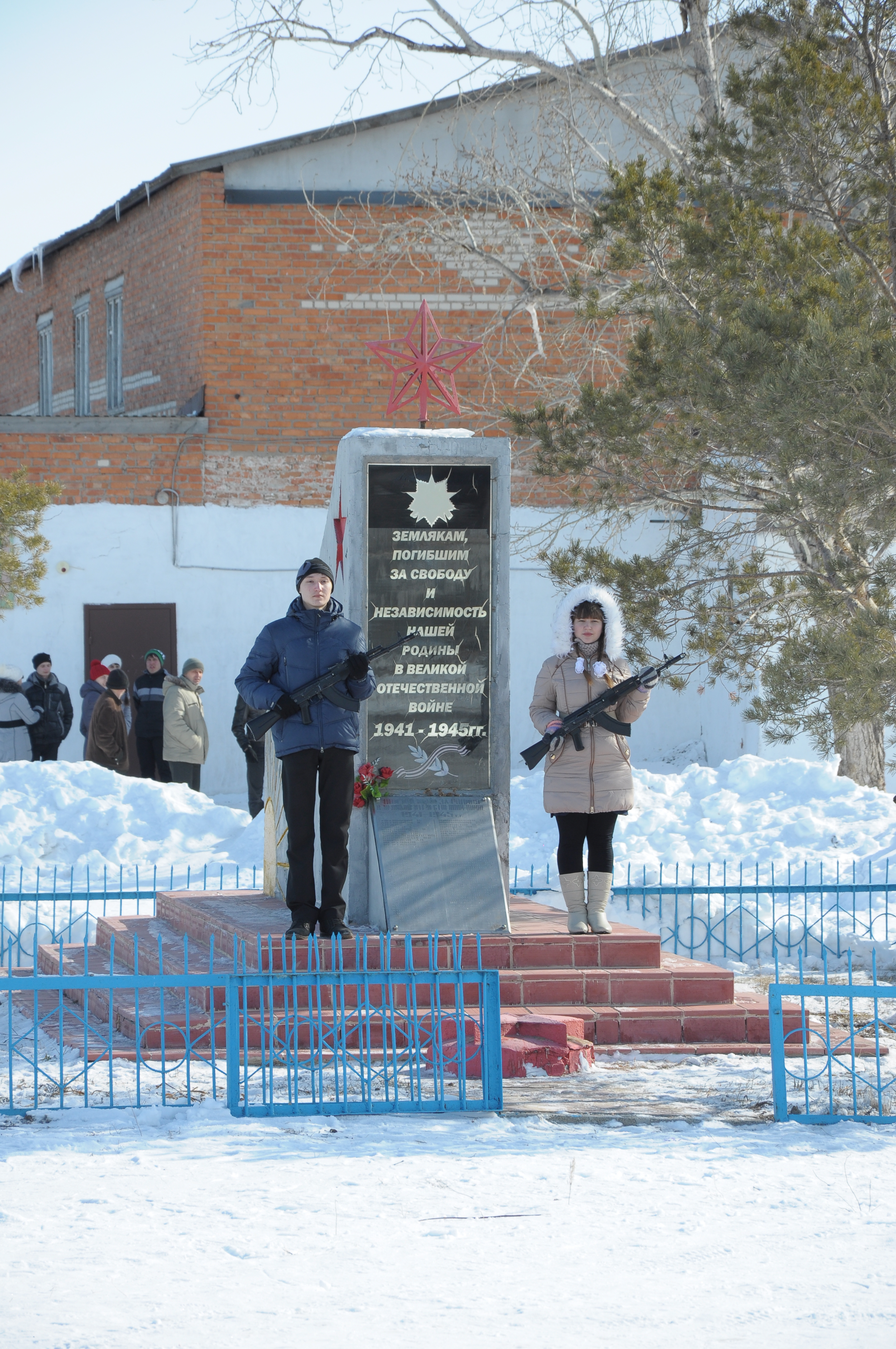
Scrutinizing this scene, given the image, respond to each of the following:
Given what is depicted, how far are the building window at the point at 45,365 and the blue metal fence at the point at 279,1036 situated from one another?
55.3 feet

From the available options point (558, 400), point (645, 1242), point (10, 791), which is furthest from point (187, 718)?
point (645, 1242)

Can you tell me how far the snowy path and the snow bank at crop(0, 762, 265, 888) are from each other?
20.4 ft

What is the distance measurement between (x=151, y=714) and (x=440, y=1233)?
1093 cm

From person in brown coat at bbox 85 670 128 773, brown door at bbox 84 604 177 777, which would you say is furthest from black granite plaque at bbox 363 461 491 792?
brown door at bbox 84 604 177 777

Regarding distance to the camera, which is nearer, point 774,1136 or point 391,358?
point 774,1136

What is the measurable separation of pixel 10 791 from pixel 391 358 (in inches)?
222

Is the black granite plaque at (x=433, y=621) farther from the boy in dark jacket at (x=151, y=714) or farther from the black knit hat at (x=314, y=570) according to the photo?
the boy in dark jacket at (x=151, y=714)

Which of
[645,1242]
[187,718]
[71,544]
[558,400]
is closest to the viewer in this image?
[645,1242]

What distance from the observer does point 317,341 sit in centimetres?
1741

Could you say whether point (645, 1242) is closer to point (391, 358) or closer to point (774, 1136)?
point (774, 1136)

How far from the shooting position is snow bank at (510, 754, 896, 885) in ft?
37.4

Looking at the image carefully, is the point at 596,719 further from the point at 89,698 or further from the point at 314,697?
the point at 89,698

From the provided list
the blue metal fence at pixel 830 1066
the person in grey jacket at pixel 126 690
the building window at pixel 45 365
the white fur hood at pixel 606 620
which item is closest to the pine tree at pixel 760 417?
the white fur hood at pixel 606 620

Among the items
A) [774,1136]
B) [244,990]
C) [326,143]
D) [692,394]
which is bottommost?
[774,1136]
